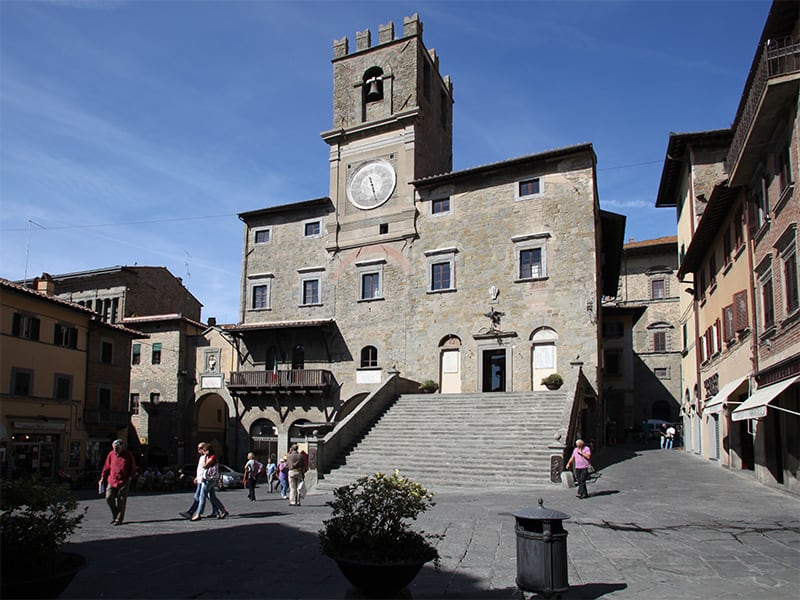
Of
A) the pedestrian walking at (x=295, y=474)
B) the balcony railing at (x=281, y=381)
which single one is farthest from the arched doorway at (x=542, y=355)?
the pedestrian walking at (x=295, y=474)

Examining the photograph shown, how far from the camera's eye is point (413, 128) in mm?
34000

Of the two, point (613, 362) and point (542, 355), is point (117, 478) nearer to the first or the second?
point (542, 355)

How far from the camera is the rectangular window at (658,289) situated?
168 ft

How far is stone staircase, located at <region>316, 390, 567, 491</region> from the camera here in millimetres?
19578

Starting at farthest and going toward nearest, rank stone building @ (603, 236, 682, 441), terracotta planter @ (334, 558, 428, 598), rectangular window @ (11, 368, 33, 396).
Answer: stone building @ (603, 236, 682, 441) → rectangular window @ (11, 368, 33, 396) → terracotta planter @ (334, 558, 428, 598)

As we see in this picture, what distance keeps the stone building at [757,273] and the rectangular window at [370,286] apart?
48.5 feet

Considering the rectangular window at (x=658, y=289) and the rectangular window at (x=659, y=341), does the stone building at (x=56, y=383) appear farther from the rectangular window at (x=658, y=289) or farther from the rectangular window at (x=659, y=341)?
the rectangular window at (x=658, y=289)

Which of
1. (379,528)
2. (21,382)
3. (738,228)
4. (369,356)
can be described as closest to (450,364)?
(369,356)

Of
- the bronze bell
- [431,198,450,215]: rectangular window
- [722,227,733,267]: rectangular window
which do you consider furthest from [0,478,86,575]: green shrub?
the bronze bell

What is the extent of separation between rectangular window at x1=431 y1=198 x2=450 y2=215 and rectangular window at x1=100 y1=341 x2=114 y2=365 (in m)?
17.7

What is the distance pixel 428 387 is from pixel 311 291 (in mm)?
9643

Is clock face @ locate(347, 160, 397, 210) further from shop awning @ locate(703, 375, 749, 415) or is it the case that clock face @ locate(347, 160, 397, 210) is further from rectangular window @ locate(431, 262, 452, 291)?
shop awning @ locate(703, 375, 749, 415)

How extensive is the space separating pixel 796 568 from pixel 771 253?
10.5m

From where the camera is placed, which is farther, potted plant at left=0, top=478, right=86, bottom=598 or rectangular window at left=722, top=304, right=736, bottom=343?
rectangular window at left=722, top=304, right=736, bottom=343
